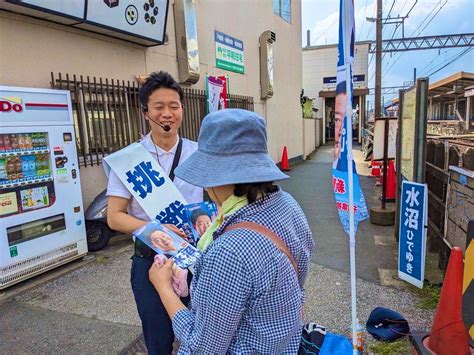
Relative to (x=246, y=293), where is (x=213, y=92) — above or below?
above

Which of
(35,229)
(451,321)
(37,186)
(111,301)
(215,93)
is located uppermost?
(215,93)

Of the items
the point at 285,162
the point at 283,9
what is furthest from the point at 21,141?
the point at 283,9

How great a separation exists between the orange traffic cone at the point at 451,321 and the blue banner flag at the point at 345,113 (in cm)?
71

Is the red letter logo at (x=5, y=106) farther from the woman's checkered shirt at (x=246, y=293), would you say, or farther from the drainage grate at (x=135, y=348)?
the woman's checkered shirt at (x=246, y=293)

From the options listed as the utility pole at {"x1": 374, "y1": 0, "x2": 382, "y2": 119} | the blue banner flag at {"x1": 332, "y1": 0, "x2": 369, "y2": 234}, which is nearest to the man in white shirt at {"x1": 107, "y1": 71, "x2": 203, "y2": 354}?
the blue banner flag at {"x1": 332, "y1": 0, "x2": 369, "y2": 234}

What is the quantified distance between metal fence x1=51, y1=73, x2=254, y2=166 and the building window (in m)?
8.27

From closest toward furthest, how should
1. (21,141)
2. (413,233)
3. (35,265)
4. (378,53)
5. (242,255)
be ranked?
1. (242,255)
2. (413,233)
3. (21,141)
4. (35,265)
5. (378,53)

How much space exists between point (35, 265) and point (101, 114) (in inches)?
94.8

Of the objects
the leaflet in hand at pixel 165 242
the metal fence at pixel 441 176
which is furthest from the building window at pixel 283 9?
the leaflet in hand at pixel 165 242

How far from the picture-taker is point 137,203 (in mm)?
1893

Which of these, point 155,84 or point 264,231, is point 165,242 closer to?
point 264,231

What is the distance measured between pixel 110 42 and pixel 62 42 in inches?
33.5

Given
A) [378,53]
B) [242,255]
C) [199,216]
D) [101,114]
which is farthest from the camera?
[378,53]

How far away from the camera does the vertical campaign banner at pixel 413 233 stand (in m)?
3.45
